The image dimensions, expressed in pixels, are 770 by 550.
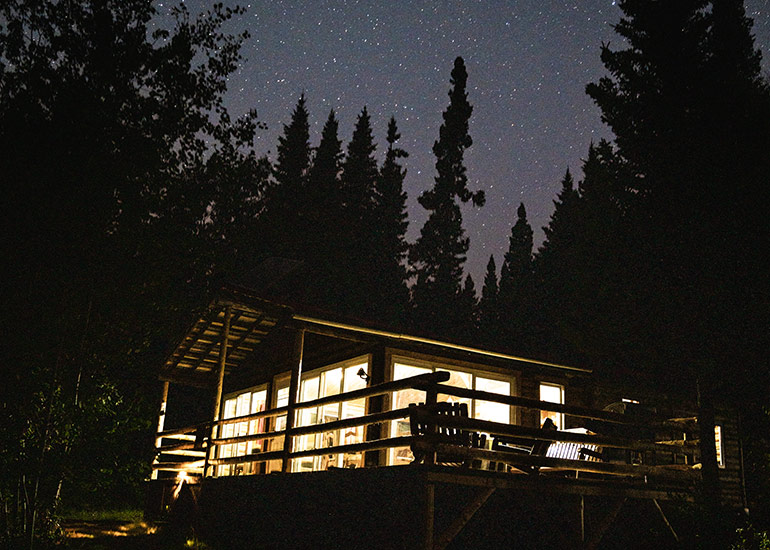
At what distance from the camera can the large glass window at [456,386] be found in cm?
1373

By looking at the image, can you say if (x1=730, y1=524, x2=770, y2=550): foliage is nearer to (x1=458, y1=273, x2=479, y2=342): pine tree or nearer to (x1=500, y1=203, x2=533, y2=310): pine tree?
(x1=458, y1=273, x2=479, y2=342): pine tree

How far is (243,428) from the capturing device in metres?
18.3

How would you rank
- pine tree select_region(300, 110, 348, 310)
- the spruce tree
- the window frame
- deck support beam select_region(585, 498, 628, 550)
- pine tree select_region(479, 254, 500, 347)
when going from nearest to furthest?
deck support beam select_region(585, 498, 628, 550) < the window frame < pine tree select_region(300, 110, 348, 310) < the spruce tree < pine tree select_region(479, 254, 500, 347)

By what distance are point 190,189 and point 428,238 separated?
31906mm

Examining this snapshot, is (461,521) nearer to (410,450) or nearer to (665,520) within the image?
(410,450)

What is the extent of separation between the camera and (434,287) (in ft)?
142

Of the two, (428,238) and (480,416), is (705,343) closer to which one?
(480,416)

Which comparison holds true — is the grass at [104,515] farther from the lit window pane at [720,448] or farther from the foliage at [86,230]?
the lit window pane at [720,448]

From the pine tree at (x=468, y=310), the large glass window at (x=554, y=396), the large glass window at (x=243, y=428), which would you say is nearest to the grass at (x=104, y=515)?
the large glass window at (x=243, y=428)

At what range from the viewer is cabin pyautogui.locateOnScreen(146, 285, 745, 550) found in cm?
838

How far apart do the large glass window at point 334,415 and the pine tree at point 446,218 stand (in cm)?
2796

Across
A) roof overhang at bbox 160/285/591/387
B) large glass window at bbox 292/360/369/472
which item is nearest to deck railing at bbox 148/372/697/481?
large glass window at bbox 292/360/369/472

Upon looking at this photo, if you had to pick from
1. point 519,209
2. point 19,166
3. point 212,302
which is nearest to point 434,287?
point 519,209

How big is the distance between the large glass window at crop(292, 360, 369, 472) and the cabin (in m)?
0.03
